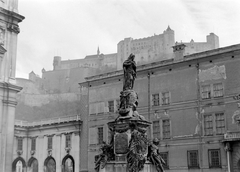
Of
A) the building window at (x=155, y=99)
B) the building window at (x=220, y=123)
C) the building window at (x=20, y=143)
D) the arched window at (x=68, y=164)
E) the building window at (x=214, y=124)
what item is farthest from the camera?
the building window at (x=20, y=143)

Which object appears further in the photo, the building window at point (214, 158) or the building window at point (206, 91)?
the building window at point (206, 91)

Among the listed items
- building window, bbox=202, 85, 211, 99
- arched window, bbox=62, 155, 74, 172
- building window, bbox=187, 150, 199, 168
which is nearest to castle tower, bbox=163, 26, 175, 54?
arched window, bbox=62, 155, 74, 172

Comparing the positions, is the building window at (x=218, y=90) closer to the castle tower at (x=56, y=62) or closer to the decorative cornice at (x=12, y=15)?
the decorative cornice at (x=12, y=15)

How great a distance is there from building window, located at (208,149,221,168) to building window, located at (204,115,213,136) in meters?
1.49

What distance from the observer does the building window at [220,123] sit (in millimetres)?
29119

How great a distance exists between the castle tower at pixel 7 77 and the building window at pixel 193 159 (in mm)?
14811

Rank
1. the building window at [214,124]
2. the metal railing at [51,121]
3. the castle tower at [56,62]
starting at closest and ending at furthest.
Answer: the building window at [214,124], the metal railing at [51,121], the castle tower at [56,62]

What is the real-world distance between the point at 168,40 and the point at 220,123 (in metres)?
70.0

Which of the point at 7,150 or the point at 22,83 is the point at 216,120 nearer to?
the point at 7,150

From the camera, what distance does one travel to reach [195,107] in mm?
30938

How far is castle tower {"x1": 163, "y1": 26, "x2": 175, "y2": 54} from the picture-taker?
3757 inches

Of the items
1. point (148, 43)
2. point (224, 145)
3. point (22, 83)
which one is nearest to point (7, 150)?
point (224, 145)

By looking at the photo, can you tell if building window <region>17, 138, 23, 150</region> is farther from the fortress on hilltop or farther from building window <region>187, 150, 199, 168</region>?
the fortress on hilltop

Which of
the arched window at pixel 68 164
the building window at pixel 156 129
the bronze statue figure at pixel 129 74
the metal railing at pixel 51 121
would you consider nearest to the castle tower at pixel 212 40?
the arched window at pixel 68 164
